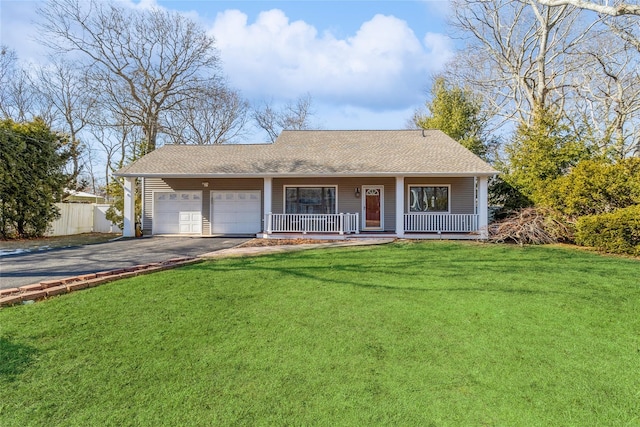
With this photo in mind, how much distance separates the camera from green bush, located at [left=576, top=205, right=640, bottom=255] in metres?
9.66

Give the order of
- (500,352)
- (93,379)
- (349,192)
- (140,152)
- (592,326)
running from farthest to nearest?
(140,152)
(349,192)
(592,326)
(500,352)
(93,379)

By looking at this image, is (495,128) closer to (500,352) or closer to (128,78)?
(500,352)

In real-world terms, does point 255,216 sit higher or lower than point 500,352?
higher

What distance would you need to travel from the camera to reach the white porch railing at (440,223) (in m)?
13.0

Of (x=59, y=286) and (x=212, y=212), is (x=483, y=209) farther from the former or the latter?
(x=59, y=286)

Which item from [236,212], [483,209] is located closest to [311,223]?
[236,212]

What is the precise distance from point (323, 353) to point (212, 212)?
12253mm

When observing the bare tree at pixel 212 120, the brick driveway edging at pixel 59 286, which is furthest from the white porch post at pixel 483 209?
the bare tree at pixel 212 120

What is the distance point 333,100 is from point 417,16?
527 inches

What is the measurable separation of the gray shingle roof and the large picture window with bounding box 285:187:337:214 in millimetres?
1243

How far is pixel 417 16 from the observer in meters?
12.1

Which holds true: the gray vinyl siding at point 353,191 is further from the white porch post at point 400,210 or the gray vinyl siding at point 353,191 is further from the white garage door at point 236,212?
the white garage door at point 236,212

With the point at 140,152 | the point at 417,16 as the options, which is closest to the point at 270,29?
the point at 417,16

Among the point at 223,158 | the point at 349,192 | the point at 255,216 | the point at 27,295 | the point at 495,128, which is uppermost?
the point at 495,128
